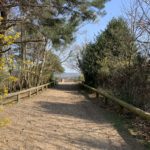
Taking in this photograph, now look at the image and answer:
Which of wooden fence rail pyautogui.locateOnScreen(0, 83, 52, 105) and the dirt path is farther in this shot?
Answer: wooden fence rail pyautogui.locateOnScreen(0, 83, 52, 105)

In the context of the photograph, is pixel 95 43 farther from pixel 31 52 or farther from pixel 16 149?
pixel 16 149

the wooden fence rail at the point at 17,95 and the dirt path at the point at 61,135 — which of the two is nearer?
the dirt path at the point at 61,135

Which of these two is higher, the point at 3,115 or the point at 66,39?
the point at 66,39

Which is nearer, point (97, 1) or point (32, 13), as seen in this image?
point (32, 13)

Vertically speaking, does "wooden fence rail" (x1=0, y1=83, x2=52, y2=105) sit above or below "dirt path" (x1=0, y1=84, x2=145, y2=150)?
above

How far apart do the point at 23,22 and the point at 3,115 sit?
4.90 meters

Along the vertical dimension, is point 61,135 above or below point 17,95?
below

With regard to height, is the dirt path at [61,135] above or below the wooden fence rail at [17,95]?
below

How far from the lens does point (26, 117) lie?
12.1 meters

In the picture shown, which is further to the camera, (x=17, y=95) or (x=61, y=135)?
(x=17, y=95)

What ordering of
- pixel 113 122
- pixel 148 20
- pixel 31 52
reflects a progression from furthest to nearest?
pixel 31 52 → pixel 113 122 → pixel 148 20

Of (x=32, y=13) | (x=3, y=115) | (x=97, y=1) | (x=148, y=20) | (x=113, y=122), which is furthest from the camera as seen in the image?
(x=97, y=1)

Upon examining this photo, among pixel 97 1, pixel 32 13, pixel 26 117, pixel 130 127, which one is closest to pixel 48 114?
pixel 26 117

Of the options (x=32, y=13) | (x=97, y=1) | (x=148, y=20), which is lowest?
(x=148, y=20)
